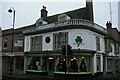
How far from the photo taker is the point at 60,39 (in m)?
16.3

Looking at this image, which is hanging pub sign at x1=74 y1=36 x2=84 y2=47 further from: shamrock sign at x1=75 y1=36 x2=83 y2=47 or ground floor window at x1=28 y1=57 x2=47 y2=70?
ground floor window at x1=28 y1=57 x2=47 y2=70

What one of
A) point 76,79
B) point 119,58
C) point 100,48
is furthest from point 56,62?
point 119,58

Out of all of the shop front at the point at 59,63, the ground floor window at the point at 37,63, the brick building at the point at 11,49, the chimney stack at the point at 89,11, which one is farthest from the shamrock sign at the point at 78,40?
the brick building at the point at 11,49

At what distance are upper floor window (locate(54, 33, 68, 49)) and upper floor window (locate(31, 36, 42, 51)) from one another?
2611mm

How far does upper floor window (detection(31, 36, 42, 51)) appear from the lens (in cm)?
1813

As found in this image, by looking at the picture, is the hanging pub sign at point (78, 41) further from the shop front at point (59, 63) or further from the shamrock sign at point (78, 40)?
the shop front at point (59, 63)

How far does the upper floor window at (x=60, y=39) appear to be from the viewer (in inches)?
622

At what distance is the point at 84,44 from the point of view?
587 inches

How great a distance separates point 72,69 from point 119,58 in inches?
560

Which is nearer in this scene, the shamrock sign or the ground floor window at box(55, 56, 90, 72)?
the ground floor window at box(55, 56, 90, 72)

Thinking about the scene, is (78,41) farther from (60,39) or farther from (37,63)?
(37,63)

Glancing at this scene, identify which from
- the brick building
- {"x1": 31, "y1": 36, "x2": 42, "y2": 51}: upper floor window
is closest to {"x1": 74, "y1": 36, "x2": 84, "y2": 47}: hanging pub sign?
{"x1": 31, "y1": 36, "x2": 42, "y2": 51}: upper floor window

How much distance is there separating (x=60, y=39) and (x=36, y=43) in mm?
4036

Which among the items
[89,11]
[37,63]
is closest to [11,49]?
[37,63]
